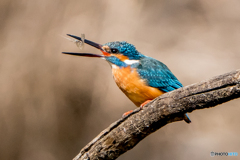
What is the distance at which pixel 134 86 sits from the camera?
1.91 m

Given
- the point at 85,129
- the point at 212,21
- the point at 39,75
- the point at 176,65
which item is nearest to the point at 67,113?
the point at 85,129

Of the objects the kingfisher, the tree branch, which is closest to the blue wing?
the kingfisher

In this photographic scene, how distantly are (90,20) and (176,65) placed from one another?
1253 mm

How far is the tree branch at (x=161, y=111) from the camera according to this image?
3.90 ft

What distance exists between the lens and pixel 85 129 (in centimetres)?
342

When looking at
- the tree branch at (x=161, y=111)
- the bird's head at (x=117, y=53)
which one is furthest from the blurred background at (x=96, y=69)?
the tree branch at (x=161, y=111)

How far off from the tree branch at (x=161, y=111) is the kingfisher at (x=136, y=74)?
1.01 ft

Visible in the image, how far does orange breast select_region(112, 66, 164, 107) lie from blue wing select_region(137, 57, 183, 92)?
1.5 inches

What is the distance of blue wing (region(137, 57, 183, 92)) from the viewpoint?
1.95m

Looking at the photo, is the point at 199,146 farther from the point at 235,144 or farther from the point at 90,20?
the point at 90,20

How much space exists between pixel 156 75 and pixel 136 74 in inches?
5.9

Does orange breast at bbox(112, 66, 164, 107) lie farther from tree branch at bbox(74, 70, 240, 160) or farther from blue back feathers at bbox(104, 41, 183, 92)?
tree branch at bbox(74, 70, 240, 160)

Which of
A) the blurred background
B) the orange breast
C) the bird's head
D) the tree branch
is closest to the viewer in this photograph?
the tree branch

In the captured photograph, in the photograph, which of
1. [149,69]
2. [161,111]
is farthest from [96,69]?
[161,111]
